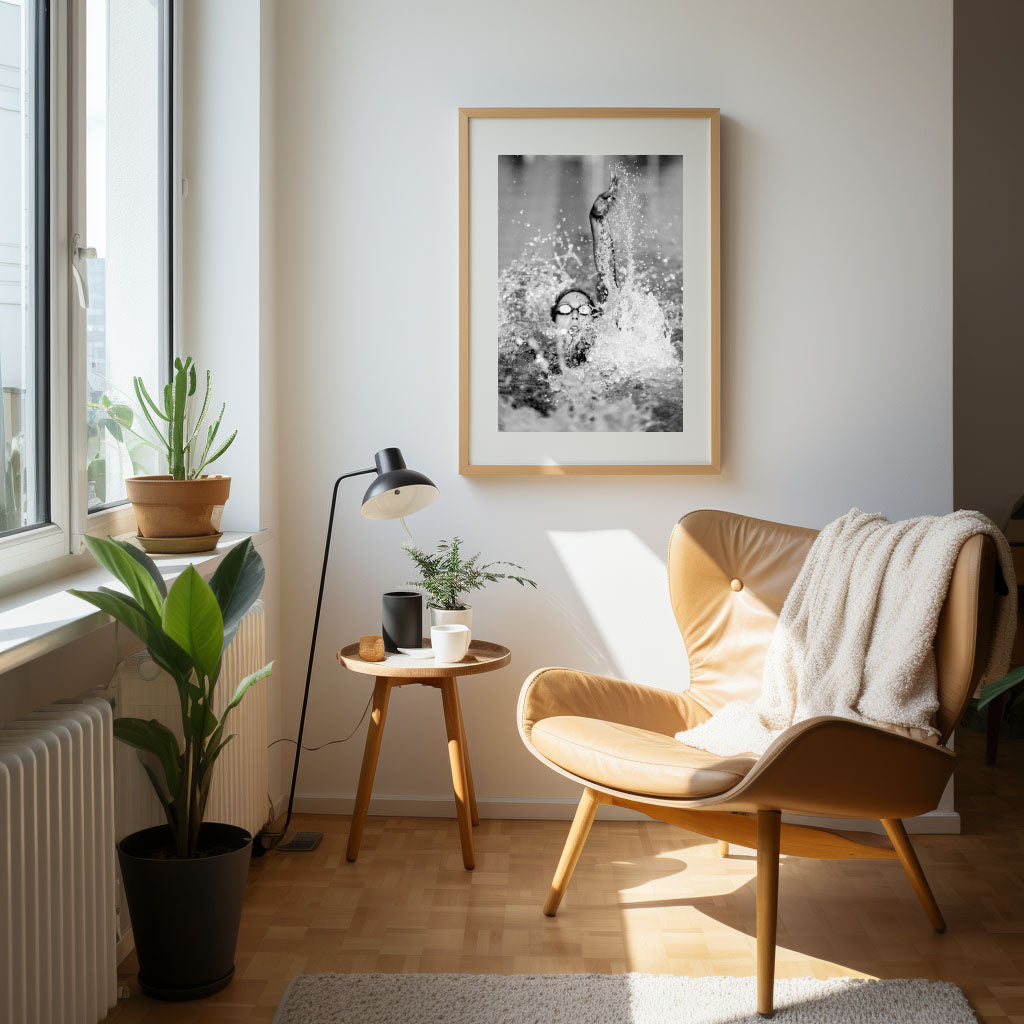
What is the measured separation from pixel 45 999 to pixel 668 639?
192 cm

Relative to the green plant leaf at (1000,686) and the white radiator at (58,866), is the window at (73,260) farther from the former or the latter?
the green plant leaf at (1000,686)

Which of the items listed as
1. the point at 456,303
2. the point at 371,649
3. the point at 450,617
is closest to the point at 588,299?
the point at 456,303

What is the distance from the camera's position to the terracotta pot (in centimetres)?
239

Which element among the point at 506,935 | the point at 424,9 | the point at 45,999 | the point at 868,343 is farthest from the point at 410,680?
the point at 424,9

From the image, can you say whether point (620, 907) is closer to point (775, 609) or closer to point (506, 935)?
point (506, 935)

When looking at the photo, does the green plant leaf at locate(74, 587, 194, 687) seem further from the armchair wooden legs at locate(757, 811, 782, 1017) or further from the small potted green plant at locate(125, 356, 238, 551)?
the armchair wooden legs at locate(757, 811, 782, 1017)

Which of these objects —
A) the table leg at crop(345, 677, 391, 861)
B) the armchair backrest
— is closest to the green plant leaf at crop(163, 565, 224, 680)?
the table leg at crop(345, 677, 391, 861)

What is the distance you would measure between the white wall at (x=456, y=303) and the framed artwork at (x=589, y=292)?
8 cm

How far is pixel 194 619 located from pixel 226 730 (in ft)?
2.19

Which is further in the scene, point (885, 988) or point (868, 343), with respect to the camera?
point (868, 343)

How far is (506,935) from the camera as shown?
2283 millimetres

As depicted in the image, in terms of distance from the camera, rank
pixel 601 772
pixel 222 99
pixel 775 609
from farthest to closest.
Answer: pixel 222 99 < pixel 775 609 < pixel 601 772

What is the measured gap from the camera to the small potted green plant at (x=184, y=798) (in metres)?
1.83

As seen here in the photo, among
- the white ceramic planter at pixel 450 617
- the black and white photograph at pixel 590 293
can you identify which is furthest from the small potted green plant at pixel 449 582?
the black and white photograph at pixel 590 293
